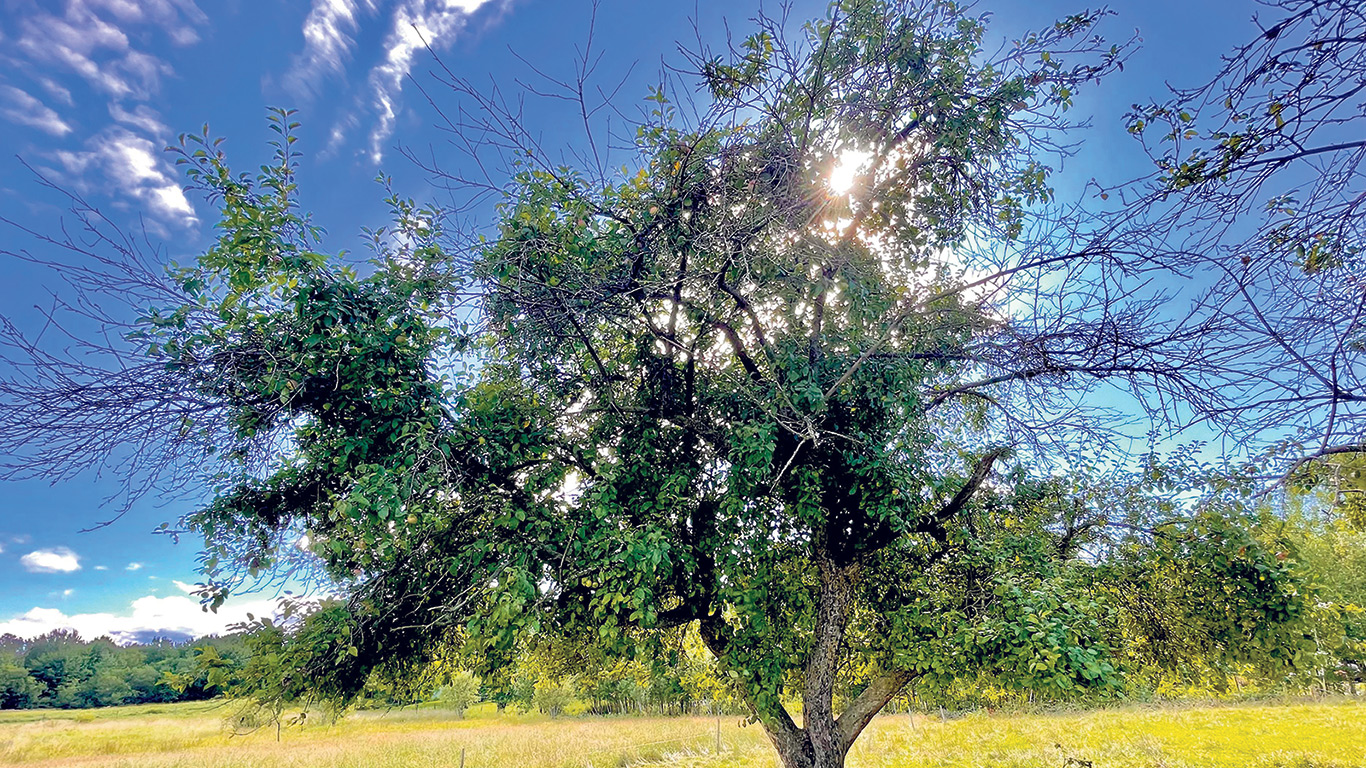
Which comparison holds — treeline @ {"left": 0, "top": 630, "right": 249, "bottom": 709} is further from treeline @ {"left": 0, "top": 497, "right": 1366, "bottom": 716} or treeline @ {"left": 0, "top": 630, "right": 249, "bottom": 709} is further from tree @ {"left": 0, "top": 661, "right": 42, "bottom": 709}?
treeline @ {"left": 0, "top": 497, "right": 1366, "bottom": 716}

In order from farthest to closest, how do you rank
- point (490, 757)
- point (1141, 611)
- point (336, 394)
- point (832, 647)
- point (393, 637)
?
point (490, 757), point (1141, 611), point (832, 647), point (393, 637), point (336, 394)

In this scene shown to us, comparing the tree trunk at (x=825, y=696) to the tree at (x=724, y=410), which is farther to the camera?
the tree trunk at (x=825, y=696)

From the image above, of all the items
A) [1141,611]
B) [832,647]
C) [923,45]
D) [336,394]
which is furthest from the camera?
[1141,611]

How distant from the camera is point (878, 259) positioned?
22.3 feet

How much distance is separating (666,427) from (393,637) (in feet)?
14.5

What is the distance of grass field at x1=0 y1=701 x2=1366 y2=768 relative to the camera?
15188 mm

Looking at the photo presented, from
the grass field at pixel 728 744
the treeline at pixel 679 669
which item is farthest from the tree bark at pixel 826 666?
the grass field at pixel 728 744

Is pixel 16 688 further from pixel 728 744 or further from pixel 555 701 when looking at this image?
pixel 728 744

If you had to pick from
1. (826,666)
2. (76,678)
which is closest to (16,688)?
(76,678)

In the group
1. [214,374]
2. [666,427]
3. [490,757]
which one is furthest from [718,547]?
[490,757]

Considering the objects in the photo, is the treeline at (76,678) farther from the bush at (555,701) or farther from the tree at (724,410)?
the tree at (724,410)

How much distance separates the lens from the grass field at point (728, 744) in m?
15.2

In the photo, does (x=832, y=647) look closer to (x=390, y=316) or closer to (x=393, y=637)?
(x=393, y=637)

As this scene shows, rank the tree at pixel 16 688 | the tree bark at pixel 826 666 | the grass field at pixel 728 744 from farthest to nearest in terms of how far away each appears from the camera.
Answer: the tree at pixel 16 688 < the grass field at pixel 728 744 < the tree bark at pixel 826 666
